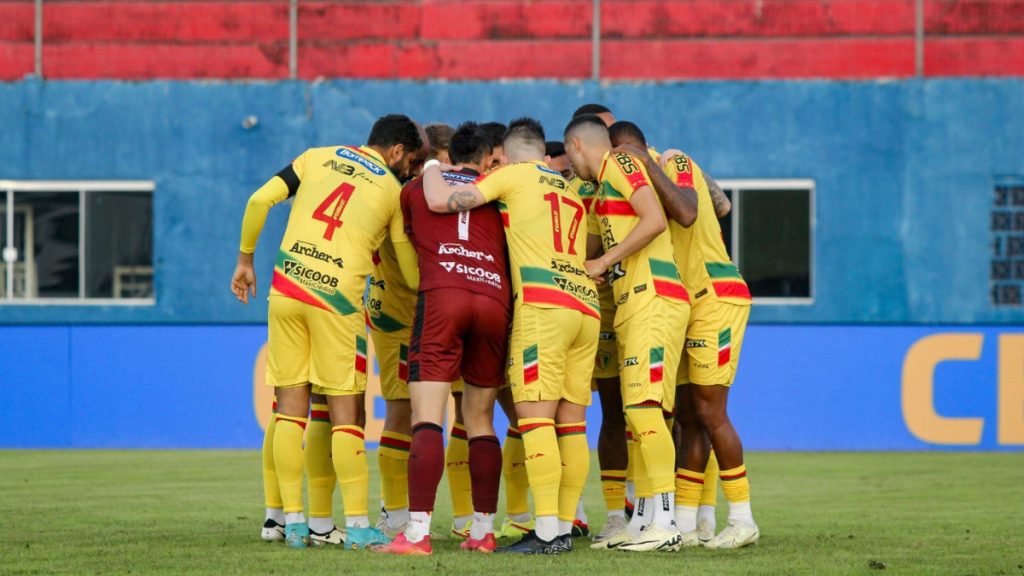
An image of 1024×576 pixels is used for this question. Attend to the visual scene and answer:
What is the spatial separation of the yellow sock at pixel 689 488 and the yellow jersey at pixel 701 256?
978 mm

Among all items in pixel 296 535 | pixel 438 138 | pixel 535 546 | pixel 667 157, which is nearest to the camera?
pixel 535 546

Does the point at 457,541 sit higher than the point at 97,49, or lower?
lower

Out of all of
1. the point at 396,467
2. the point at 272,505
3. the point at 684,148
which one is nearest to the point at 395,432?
the point at 396,467

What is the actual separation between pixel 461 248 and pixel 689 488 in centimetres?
A: 189

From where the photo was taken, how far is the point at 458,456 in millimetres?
9086

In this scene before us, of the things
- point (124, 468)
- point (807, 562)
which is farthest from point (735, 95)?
point (807, 562)

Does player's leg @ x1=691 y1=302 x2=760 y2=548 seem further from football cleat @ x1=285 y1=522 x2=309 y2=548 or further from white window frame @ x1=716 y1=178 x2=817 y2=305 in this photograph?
white window frame @ x1=716 y1=178 x2=817 y2=305

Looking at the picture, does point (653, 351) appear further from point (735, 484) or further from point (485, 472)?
point (485, 472)

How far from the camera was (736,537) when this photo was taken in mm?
8422

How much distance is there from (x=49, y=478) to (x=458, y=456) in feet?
17.7

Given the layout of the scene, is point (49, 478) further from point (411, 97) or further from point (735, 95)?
point (735, 95)

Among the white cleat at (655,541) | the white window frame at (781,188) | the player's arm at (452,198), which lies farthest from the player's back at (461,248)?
the white window frame at (781,188)

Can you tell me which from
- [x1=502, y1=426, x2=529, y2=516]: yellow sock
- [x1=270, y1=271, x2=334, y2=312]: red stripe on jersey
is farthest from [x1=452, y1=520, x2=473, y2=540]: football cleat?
[x1=270, y1=271, x2=334, y2=312]: red stripe on jersey

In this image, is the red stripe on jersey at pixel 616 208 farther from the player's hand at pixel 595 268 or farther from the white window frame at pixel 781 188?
the white window frame at pixel 781 188
